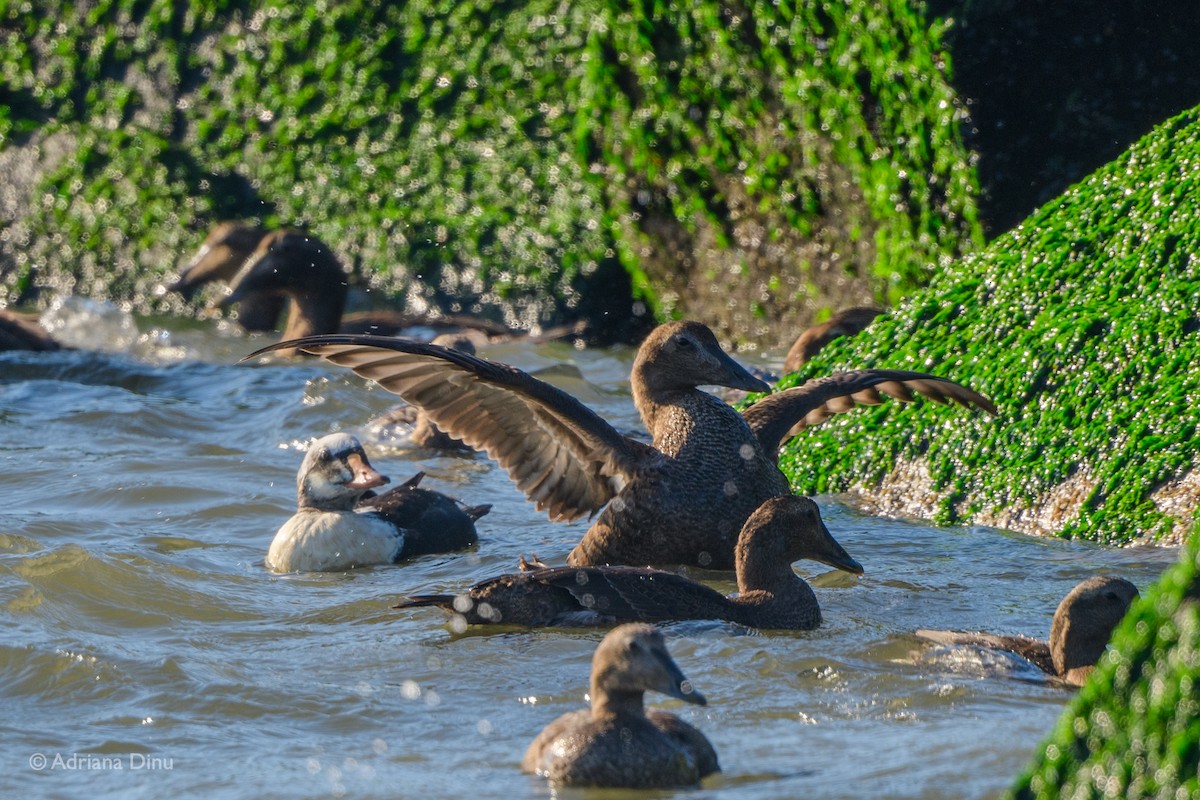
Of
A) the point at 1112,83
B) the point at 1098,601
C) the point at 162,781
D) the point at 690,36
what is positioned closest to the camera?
the point at 162,781

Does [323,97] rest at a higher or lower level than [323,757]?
higher

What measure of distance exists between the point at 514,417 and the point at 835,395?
1410 millimetres

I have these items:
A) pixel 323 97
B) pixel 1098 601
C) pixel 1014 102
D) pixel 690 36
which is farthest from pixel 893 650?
pixel 323 97

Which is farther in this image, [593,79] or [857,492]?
[593,79]

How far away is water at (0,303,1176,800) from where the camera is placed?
4.57 metres

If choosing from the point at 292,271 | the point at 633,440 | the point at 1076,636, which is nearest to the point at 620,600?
the point at 633,440

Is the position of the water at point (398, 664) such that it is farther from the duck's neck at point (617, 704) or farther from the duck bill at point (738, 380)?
the duck bill at point (738, 380)

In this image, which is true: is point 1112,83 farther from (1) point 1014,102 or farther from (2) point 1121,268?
(2) point 1121,268

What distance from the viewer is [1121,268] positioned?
7.91 m

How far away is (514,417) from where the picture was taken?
7145 millimetres

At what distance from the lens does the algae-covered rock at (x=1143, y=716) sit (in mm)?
3326

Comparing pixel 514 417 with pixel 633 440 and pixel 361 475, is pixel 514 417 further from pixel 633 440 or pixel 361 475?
pixel 361 475

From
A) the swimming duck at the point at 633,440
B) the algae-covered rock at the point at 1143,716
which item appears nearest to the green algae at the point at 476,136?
the swimming duck at the point at 633,440

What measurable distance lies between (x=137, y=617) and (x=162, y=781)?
1.86 metres
